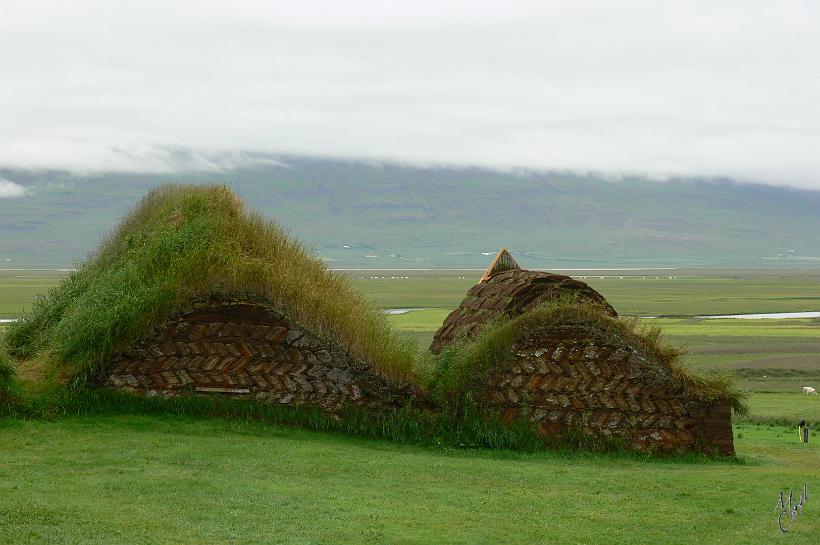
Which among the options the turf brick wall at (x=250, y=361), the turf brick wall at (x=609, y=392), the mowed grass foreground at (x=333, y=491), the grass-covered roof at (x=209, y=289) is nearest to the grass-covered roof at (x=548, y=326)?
the turf brick wall at (x=609, y=392)

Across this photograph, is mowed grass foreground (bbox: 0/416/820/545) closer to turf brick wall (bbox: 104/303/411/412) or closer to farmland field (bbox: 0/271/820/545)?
farmland field (bbox: 0/271/820/545)

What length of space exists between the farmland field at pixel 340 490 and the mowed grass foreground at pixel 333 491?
2 cm

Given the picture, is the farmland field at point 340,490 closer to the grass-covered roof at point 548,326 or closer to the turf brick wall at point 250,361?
the turf brick wall at point 250,361

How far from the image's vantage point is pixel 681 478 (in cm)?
1343

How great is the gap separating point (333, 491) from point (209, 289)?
519 cm

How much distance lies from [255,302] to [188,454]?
131 inches

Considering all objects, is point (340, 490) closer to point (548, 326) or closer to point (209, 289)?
point (209, 289)

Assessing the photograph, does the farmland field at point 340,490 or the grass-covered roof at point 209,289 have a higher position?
the grass-covered roof at point 209,289

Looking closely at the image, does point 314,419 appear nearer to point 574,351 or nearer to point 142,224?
point 574,351

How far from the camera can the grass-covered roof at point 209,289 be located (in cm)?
1551

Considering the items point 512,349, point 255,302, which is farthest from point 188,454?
point 512,349

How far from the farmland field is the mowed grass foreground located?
2 centimetres

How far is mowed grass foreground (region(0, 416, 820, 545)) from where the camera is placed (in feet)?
31.8

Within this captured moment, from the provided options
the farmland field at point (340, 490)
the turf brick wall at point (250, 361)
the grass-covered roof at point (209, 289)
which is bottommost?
the farmland field at point (340, 490)
